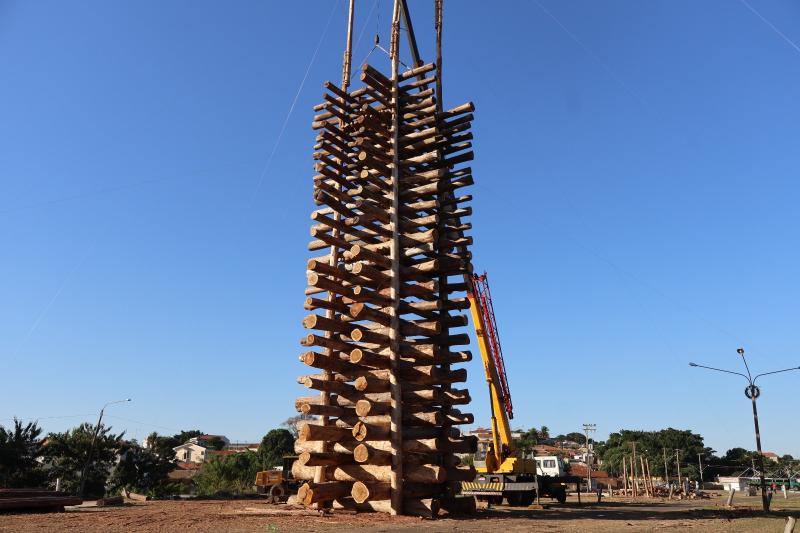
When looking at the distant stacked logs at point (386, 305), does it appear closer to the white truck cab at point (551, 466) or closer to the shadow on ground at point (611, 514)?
the shadow on ground at point (611, 514)

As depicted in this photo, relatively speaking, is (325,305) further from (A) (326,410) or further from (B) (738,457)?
(B) (738,457)

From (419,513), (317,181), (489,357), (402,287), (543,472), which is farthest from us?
(543,472)

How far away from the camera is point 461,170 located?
16406mm

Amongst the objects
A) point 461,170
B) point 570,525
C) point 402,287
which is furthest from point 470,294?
point 570,525

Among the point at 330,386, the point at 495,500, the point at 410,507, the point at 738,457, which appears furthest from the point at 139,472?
the point at 738,457

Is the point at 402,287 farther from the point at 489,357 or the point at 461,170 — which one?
the point at 489,357

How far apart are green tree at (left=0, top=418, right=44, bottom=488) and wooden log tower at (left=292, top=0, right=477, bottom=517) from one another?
112 feet

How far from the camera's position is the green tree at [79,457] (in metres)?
43.0

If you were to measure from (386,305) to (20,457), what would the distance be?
122 feet

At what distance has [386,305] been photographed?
14.0m

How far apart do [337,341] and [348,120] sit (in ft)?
21.3

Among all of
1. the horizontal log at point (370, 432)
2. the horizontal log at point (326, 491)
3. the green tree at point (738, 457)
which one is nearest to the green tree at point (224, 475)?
the horizontal log at point (326, 491)

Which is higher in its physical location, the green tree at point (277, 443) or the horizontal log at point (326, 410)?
the horizontal log at point (326, 410)

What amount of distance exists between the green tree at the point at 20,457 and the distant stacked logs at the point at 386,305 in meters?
34.0
